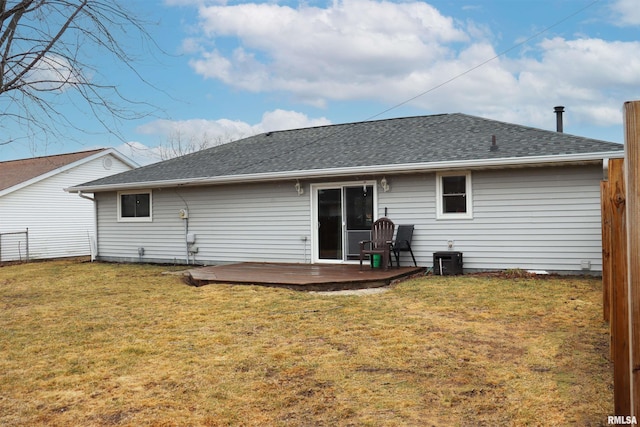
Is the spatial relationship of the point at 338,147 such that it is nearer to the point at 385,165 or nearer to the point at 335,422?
the point at 385,165

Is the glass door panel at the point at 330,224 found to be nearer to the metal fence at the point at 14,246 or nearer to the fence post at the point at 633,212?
the fence post at the point at 633,212

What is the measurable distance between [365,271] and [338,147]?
3.97m

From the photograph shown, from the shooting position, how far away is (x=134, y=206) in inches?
546

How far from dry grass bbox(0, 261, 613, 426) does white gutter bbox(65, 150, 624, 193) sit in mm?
2162

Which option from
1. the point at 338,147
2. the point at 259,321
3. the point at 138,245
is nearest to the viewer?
the point at 259,321

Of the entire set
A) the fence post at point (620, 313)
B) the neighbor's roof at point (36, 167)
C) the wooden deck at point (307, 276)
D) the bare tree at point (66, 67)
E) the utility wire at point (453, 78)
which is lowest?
the wooden deck at point (307, 276)

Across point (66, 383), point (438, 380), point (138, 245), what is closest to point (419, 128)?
point (138, 245)

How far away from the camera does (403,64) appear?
15.8 metres

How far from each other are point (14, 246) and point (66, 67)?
15549mm

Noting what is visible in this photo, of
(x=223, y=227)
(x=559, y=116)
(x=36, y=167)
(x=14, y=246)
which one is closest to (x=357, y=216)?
(x=223, y=227)

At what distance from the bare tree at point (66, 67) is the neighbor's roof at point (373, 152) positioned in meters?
6.30

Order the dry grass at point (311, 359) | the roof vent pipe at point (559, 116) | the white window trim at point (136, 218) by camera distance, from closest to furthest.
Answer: the dry grass at point (311, 359), the roof vent pipe at point (559, 116), the white window trim at point (136, 218)

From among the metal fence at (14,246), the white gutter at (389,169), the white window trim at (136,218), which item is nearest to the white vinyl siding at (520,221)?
the white gutter at (389,169)

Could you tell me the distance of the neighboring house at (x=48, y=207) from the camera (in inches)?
670
